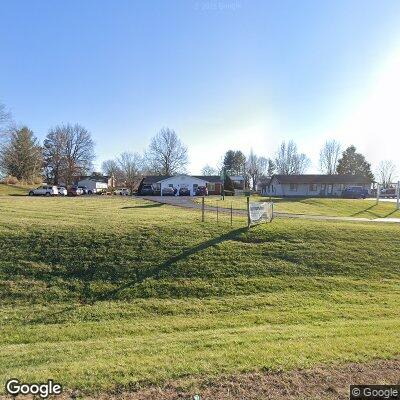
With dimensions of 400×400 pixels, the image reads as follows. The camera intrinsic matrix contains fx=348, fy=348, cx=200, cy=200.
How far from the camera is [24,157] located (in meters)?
77.8

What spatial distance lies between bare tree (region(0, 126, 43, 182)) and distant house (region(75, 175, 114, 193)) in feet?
36.0

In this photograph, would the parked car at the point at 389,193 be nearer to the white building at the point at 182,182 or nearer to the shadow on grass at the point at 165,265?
the white building at the point at 182,182

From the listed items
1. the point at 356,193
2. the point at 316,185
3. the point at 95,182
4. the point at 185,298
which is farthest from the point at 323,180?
the point at 185,298

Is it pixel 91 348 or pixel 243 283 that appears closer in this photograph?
pixel 91 348

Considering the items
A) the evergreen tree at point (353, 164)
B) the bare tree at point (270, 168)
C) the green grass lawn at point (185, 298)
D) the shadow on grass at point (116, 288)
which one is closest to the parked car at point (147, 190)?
the green grass lawn at point (185, 298)

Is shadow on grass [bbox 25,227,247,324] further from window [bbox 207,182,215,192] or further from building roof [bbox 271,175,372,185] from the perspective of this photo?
building roof [bbox 271,175,372,185]

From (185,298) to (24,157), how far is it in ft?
258

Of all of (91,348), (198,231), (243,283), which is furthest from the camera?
(198,231)

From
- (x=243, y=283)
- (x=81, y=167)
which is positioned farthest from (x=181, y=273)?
(x=81, y=167)

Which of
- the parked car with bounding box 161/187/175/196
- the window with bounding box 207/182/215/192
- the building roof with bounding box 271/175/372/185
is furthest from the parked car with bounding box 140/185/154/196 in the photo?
the building roof with bounding box 271/175/372/185

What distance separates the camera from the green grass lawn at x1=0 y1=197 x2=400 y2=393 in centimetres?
583

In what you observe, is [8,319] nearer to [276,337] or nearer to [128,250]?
[128,250]

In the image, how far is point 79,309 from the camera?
9.28 m

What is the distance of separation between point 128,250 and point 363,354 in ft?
29.7
